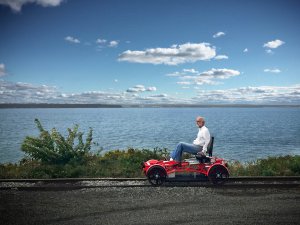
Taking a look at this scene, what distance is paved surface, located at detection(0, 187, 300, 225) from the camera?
6879 millimetres

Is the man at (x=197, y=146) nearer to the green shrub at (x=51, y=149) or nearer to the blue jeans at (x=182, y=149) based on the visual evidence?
the blue jeans at (x=182, y=149)

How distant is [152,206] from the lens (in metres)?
7.84

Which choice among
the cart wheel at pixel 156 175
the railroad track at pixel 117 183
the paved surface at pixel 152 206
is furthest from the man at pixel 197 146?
the paved surface at pixel 152 206

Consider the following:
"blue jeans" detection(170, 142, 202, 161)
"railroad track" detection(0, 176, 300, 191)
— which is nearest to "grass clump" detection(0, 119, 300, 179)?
"railroad track" detection(0, 176, 300, 191)

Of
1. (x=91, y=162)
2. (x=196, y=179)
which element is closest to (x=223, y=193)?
(x=196, y=179)

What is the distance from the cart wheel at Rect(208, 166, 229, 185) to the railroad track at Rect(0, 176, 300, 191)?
20 cm

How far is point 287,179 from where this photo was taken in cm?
1051

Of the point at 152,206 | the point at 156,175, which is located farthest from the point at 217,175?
the point at 152,206

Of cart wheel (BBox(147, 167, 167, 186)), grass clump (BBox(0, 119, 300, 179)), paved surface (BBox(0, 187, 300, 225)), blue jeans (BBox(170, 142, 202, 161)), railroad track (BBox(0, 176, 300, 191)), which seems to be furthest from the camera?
grass clump (BBox(0, 119, 300, 179))

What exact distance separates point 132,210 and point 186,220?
1.40 meters

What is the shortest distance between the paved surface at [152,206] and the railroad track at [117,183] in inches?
12.2

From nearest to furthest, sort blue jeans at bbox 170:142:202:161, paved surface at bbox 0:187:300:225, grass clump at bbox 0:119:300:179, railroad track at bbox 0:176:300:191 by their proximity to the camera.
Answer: paved surface at bbox 0:187:300:225 → railroad track at bbox 0:176:300:191 → blue jeans at bbox 170:142:202:161 → grass clump at bbox 0:119:300:179

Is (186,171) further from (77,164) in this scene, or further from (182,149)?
(77,164)

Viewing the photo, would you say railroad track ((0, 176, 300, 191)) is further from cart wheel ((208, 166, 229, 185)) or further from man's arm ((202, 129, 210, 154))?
man's arm ((202, 129, 210, 154))
